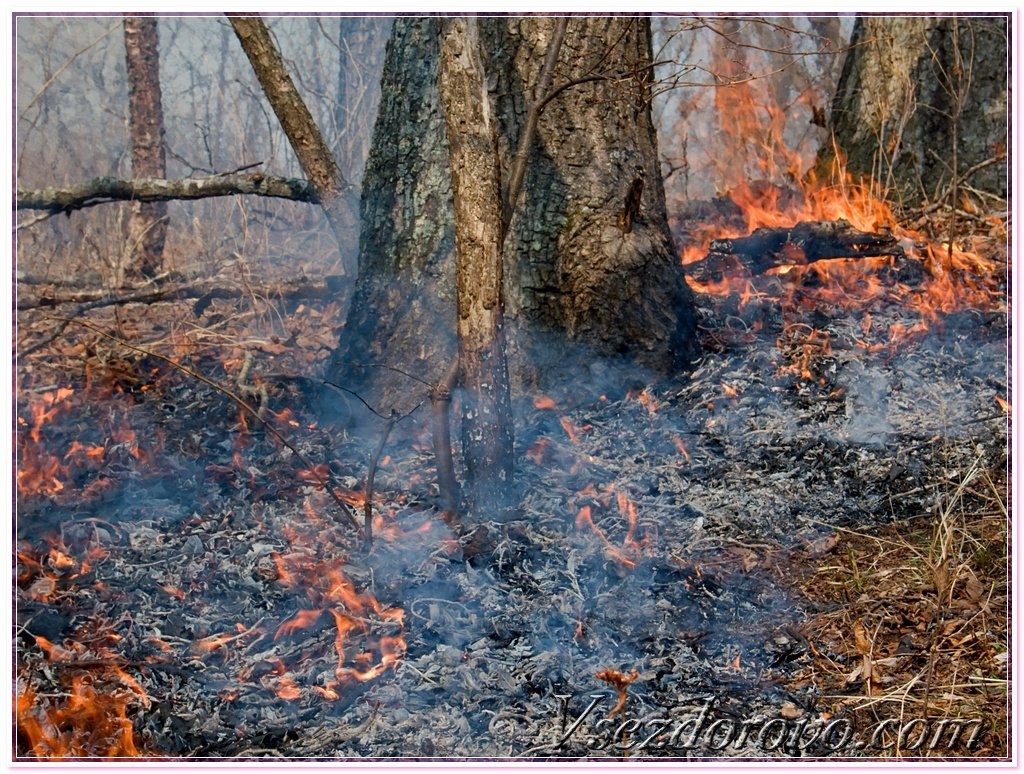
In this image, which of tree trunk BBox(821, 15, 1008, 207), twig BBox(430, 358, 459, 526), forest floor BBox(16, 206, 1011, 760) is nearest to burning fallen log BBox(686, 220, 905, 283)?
forest floor BBox(16, 206, 1011, 760)

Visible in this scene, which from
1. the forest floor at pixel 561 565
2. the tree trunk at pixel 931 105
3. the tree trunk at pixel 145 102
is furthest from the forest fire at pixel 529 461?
the tree trunk at pixel 145 102

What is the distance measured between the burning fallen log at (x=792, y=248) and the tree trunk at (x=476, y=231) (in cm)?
206

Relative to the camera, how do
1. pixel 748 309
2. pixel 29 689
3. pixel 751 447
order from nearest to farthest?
pixel 29 689
pixel 751 447
pixel 748 309

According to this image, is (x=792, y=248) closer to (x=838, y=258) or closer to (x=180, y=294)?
(x=838, y=258)

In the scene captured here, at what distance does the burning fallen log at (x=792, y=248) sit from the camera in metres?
4.85

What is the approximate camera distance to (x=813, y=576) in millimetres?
3086

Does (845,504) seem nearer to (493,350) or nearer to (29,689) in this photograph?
(493,350)

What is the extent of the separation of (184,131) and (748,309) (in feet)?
23.2

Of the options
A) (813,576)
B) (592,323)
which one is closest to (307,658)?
(813,576)

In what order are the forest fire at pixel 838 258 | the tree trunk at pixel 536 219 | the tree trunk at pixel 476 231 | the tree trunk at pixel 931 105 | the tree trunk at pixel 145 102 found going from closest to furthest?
the tree trunk at pixel 476 231, the tree trunk at pixel 536 219, the forest fire at pixel 838 258, the tree trunk at pixel 931 105, the tree trunk at pixel 145 102

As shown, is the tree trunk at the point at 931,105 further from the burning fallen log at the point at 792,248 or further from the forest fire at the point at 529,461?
the burning fallen log at the point at 792,248

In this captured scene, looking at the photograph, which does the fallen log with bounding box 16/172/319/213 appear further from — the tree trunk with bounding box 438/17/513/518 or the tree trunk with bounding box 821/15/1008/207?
the tree trunk with bounding box 821/15/1008/207

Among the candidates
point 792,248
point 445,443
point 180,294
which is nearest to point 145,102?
point 180,294

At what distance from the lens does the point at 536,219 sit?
4.00 metres
